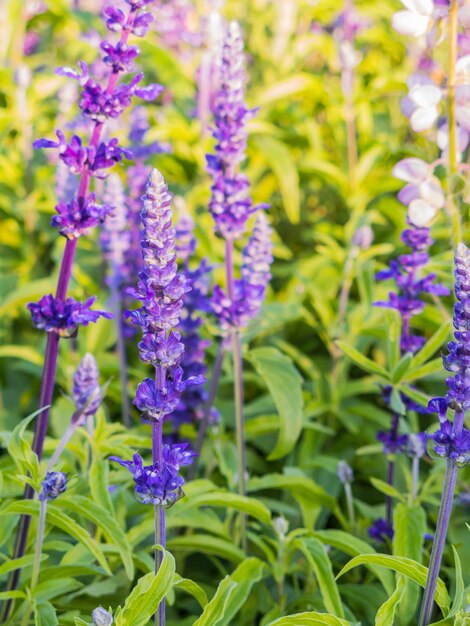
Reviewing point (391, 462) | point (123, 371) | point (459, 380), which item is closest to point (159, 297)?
point (459, 380)

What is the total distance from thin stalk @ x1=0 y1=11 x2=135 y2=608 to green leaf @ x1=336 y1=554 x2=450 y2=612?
891 millimetres

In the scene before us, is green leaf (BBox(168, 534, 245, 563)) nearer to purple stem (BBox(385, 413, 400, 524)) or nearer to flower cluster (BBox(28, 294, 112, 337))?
purple stem (BBox(385, 413, 400, 524))

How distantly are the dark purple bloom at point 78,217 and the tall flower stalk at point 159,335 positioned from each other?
1.44 ft

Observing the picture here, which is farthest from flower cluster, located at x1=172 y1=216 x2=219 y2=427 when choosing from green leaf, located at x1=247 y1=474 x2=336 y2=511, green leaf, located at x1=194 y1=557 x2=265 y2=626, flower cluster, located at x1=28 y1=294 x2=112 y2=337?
flower cluster, located at x1=28 y1=294 x2=112 y2=337

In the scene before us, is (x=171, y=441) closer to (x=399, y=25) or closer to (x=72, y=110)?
(x=399, y=25)

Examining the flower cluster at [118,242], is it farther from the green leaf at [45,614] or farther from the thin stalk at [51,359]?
the green leaf at [45,614]

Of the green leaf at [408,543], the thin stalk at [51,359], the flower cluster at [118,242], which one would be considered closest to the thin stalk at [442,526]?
the green leaf at [408,543]

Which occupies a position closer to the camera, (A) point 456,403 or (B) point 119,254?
(A) point 456,403

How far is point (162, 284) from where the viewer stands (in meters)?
1.67

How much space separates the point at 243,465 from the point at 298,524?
61cm

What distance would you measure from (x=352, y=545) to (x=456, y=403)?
74 cm

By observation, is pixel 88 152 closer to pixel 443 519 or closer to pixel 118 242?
pixel 443 519

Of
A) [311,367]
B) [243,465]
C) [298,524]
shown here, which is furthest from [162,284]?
[311,367]

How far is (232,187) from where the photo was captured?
2.61 metres
